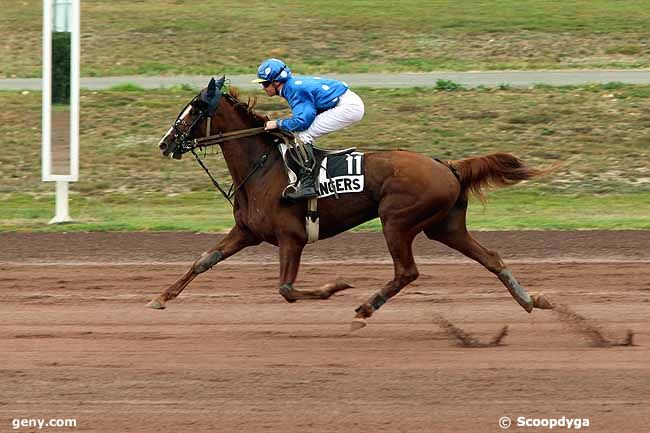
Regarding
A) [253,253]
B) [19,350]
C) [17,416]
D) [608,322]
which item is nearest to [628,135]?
[253,253]

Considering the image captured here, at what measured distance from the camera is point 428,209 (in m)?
9.93

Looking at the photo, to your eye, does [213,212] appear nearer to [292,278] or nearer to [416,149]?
[416,149]

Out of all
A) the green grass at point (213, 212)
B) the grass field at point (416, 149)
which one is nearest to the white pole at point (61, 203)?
the green grass at point (213, 212)

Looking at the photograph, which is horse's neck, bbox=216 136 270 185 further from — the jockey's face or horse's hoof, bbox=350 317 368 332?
horse's hoof, bbox=350 317 368 332

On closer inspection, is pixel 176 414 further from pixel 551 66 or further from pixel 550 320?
pixel 551 66

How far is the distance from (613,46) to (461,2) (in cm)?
626

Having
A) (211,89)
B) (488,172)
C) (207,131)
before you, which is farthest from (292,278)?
(488,172)

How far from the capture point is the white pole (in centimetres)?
1590

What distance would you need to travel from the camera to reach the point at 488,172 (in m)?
10.3

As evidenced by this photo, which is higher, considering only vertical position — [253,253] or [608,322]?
[608,322]

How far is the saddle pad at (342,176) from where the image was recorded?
10.0m

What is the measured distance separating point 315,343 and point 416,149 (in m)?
10.0

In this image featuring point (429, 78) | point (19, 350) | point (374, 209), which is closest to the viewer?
point (19, 350)

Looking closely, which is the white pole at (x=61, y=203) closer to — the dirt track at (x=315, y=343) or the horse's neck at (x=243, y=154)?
the dirt track at (x=315, y=343)
